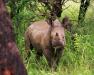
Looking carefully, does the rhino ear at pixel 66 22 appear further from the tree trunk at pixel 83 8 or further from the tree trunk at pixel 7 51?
the tree trunk at pixel 7 51

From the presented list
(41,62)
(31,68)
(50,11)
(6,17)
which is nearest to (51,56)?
(41,62)

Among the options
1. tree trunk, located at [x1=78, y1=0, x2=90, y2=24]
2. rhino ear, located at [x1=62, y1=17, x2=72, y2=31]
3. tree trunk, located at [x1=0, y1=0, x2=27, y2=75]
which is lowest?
tree trunk, located at [x1=78, y1=0, x2=90, y2=24]

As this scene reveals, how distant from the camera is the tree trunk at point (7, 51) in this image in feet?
7.75

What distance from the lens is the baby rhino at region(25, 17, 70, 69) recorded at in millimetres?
7973

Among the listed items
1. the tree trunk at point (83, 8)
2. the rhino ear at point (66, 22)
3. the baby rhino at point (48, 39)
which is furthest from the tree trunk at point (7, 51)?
the tree trunk at point (83, 8)

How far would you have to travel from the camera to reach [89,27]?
10.7 meters

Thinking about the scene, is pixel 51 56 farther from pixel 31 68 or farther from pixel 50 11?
pixel 50 11

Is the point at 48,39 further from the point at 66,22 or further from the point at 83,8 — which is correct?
the point at 83,8

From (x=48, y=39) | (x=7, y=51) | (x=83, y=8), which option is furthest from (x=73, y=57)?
(x=7, y=51)

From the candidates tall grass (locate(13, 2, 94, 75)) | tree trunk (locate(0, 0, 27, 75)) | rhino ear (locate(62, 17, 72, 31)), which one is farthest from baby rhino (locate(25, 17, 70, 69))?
tree trunk (locate(0, 0, 27, 75))

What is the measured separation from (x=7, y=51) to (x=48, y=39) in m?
6.26

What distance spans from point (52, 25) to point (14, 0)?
113 centimetres

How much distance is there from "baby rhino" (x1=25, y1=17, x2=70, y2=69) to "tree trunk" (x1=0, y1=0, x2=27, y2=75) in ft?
17.1

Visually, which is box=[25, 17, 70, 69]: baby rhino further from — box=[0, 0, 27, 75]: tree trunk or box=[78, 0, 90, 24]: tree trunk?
box=[0, 0, 27, 75]: tree trunk
